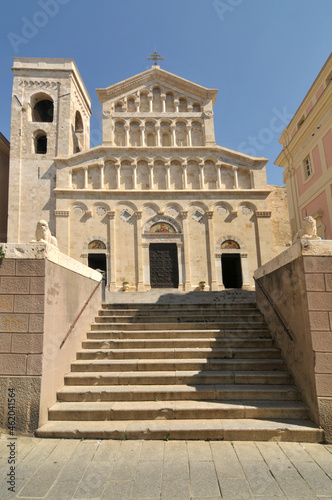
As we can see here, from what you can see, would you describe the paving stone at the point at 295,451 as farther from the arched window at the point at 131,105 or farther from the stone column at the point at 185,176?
the arched window at the point at 131,105

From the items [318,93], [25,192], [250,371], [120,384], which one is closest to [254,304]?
[250,371]

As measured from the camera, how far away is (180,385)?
6578mm

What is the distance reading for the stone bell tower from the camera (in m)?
21.6

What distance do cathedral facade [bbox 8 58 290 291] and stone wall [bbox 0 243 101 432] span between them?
13437 millimetres

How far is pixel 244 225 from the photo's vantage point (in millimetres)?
21375

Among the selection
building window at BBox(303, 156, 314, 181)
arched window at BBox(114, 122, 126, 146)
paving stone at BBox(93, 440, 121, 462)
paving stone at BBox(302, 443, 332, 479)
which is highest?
arched window at BBox(114, 122, 126, 146)

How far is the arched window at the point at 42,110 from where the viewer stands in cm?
2531

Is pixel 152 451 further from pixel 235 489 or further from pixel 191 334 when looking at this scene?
pixel 191 334

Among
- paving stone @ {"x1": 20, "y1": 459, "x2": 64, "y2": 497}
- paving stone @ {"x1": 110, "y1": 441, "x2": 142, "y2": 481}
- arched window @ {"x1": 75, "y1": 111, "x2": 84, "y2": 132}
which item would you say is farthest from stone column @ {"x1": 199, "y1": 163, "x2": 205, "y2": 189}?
paving stone @ {"x1": 20, "y1": 459, "x2": 64, "y2": 497}

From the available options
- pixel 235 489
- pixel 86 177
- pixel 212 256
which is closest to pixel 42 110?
pixel 86 177

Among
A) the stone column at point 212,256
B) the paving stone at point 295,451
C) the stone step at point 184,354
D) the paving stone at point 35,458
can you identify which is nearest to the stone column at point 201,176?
the stone column at point 212,256

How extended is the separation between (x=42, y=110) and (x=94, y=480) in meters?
28.4

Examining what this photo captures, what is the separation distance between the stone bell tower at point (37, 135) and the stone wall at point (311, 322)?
1798 centimetres

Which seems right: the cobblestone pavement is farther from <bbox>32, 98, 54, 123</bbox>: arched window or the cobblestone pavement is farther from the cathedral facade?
<bbox>32, 98, 54, 123</bbox>: arched window
